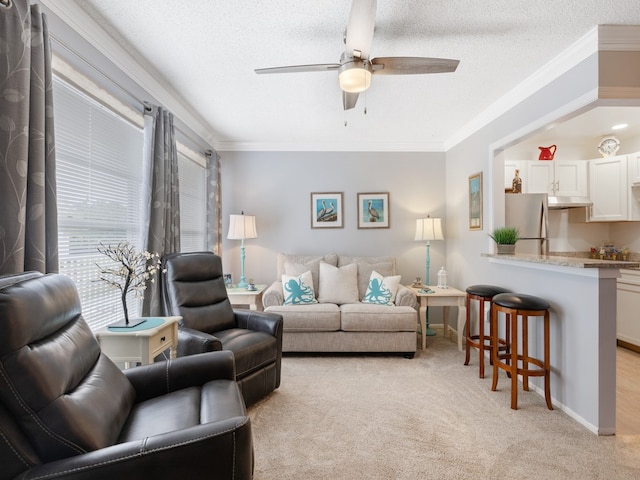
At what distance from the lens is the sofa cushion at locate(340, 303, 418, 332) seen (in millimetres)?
3455

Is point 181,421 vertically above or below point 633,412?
above

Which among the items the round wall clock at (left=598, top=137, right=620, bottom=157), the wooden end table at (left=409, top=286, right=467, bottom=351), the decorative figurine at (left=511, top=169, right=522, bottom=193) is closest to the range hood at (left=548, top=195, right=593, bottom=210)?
the decorative figurine at (left=511, top=169, right=522, bottom=193)

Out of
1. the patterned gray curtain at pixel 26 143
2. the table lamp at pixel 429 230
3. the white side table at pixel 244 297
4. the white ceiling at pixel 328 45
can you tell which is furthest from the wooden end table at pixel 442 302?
the patterned gray curtain at pixel 26 143

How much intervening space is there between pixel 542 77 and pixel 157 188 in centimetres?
319

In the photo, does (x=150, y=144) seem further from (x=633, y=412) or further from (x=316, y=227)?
(x=633, y=412)

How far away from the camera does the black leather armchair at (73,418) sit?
102cm

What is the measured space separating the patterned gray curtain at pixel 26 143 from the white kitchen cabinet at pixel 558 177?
4.55m

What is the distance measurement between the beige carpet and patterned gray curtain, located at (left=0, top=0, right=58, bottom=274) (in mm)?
1601

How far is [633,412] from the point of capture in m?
2.38

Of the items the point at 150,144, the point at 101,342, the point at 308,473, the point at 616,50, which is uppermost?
the point at 616,50

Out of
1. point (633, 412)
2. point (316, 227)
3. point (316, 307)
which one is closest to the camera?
→ point (633, 412)

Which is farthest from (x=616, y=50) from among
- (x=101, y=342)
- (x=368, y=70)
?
(x=101, y=342)

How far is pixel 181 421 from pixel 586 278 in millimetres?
2532

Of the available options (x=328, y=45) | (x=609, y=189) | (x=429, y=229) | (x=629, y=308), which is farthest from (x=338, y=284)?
(x=609, y=189)
